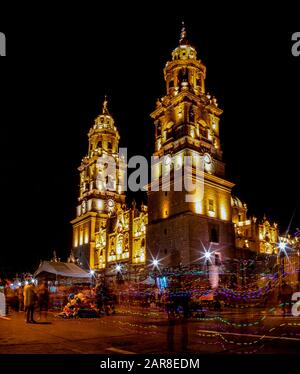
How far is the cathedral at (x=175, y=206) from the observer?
43.7 meters

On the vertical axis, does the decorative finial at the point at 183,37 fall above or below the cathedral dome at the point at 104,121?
above

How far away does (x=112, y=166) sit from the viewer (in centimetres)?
7319

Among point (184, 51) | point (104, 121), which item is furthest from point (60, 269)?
point (104, 121)

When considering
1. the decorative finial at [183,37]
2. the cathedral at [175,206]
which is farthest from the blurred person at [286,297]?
the decorative finial at [183,37]

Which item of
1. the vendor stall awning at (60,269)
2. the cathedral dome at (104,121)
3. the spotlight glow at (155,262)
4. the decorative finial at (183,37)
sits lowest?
the vendor stall awning at (60,269)

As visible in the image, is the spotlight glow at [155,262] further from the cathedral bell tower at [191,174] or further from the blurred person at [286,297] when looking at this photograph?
the blurred person at [286,297]

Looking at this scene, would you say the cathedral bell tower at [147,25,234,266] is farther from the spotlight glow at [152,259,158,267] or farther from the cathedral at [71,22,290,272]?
the spotlight glow at [152,259,158,267]

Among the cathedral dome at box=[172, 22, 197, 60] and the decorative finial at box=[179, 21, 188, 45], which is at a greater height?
the decorative finial at box=[179, 21, 188, 45]

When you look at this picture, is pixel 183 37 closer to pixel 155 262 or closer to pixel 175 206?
pixel 175 206

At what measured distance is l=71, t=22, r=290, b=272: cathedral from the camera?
43716 millimetres

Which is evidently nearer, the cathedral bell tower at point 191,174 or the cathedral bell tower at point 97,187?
the cathedral bell tower at point 191,174

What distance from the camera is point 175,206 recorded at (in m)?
44.3

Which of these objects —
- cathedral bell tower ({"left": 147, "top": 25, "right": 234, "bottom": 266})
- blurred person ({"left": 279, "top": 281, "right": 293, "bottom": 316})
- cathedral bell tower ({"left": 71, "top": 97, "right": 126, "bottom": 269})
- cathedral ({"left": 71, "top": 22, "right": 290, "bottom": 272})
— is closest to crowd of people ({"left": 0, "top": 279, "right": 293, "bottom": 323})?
blurred person ({"left": 279, "top": 281, "right": 293, "bottom": 316})
